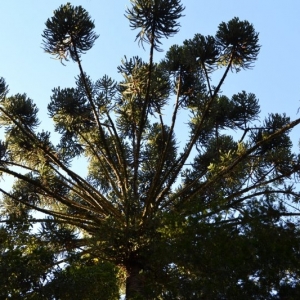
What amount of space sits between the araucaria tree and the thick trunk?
0.7 inches

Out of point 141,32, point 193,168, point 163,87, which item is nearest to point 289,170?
point 193,168

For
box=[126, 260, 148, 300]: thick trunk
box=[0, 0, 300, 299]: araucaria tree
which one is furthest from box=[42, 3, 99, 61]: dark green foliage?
box=[126, 260, 148, 300]: thick trunk

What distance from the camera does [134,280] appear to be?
6.69 metres

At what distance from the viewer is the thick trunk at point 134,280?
636 centimetres

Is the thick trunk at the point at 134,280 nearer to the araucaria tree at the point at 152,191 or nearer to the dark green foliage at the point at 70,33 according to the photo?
the araucaria tree at the point at 152,191

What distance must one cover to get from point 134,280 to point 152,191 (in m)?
1.73

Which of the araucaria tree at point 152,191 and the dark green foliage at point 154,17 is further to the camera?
the dark green foliage at point 154,17

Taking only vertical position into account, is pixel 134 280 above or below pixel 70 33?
below

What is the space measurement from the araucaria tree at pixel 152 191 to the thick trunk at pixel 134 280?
2cm

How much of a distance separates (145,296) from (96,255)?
1.30 meters

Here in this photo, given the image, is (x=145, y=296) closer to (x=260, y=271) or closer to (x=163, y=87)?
(x=260, y=271)

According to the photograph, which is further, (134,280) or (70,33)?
(70,33)

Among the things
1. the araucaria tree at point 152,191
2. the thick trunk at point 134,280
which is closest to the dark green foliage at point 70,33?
the araucaria tree at point 152,191

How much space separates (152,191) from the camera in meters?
8.10
